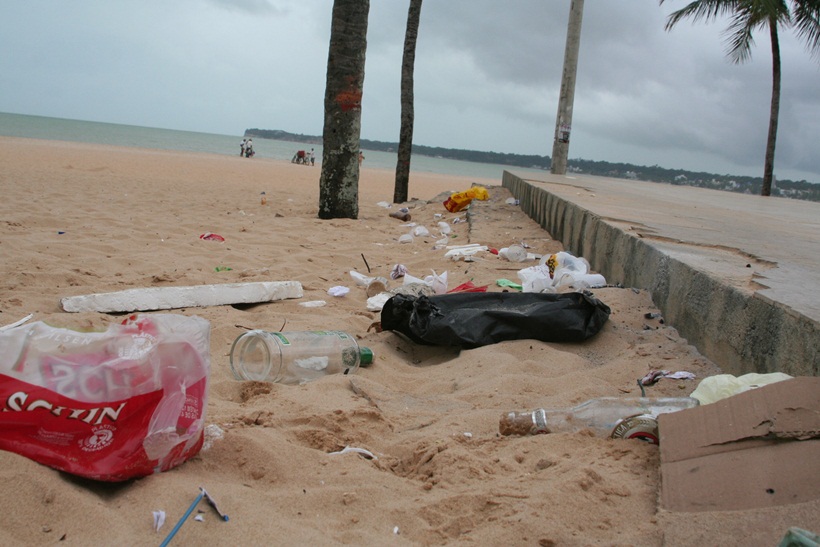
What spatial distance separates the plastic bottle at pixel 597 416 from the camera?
1864 mm

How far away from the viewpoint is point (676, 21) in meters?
16.5

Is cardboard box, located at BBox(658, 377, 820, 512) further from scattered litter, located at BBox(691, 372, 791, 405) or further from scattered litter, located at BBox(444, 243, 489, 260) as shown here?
scattered litter, located at BBox(444, 243, 489, 260)

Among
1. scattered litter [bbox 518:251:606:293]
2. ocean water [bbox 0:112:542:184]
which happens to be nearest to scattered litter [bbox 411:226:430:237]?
scattered litter [bbox 518:251:606:293]

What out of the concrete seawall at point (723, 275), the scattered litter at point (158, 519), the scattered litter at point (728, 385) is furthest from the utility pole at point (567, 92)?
the scattered litter at point (158, 519)

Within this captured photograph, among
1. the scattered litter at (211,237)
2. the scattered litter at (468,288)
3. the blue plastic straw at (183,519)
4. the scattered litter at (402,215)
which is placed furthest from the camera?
the scattered litter at (402,215)

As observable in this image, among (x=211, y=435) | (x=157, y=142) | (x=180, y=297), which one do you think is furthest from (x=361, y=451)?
(x=157, y=142)

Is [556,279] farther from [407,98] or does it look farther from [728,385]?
[407,98]

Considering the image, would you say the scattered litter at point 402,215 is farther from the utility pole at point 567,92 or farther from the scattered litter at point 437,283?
the utility pole at point 567,92

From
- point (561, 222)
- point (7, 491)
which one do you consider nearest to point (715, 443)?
point (7, 491)

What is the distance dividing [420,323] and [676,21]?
16.2 meters

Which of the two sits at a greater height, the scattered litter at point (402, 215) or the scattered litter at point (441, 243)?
the scattered litter at point (402, 215)

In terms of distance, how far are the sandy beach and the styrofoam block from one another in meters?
0.07

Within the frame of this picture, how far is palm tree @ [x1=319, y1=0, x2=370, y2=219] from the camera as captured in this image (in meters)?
7.04

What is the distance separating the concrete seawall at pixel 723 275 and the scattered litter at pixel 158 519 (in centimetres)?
166
